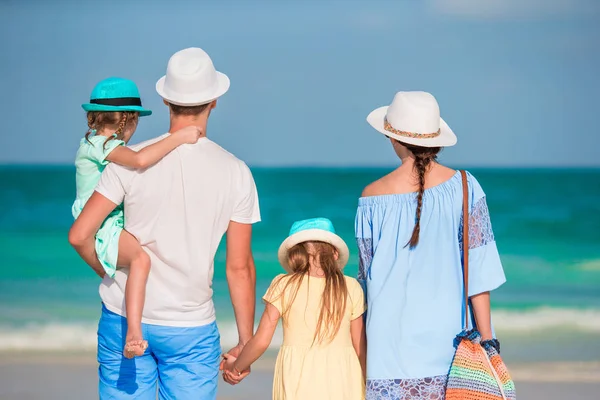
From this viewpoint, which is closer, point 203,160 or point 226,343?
point 203,160

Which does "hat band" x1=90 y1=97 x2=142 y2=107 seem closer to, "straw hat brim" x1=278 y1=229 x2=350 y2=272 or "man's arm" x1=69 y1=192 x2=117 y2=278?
"man's arm" x1=69 y1=192 x2=117 y2=278

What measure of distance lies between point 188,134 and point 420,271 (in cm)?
81

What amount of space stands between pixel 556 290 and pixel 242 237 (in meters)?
8.18

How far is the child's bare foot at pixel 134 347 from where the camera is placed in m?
2.79

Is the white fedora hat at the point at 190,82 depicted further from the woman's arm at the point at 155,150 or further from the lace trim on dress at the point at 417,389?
the lace trim on dress at the point at 417,389

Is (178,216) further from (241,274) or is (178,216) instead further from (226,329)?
(226,329)

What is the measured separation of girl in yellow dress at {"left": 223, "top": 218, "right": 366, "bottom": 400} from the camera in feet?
9.67

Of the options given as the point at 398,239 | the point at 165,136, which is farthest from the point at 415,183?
the point at 165,136

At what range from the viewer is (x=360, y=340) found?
300 cm

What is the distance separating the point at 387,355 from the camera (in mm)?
2873

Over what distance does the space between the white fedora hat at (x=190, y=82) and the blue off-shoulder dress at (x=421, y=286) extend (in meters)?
0.61

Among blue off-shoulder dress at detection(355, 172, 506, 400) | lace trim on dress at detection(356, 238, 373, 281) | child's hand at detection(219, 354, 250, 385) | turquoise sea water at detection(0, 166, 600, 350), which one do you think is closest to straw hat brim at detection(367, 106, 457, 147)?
blue off-shoulder dress at detection(355, 172, 506, 400)

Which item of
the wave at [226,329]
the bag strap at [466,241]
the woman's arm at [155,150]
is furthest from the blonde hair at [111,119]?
the wave at [226,329]

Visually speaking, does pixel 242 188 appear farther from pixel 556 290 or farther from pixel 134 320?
pixel 556 290
